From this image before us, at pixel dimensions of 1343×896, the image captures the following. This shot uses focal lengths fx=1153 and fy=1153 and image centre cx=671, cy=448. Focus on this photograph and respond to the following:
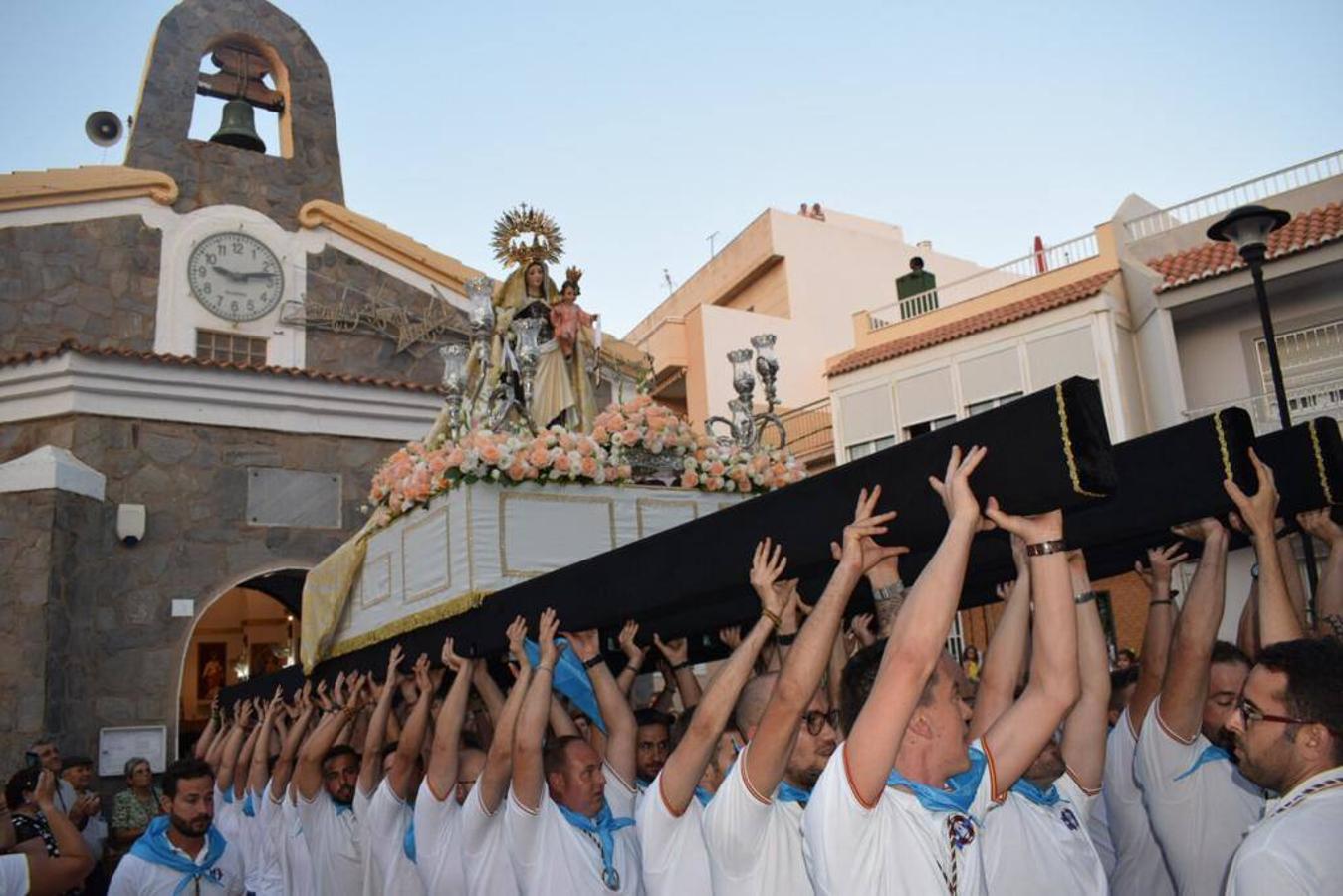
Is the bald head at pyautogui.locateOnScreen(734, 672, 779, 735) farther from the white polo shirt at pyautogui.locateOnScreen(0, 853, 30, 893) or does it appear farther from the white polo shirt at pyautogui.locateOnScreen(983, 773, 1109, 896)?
the white polo shirt at pyautogui.locateOnScreen(0, 853, 30, 893)

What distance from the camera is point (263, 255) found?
13625 mm

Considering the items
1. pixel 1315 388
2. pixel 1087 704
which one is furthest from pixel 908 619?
pixel 1315 388

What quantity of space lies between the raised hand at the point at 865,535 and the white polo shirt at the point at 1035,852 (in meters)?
0.77

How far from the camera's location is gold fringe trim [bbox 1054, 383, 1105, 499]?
107 inches

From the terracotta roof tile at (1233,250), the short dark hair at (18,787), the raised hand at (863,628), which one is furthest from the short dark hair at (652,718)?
the terracotta roof tile at (1233,250)

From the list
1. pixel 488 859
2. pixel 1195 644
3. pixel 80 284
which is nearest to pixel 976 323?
pixel 80 284

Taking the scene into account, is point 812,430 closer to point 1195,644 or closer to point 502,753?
point 502,753

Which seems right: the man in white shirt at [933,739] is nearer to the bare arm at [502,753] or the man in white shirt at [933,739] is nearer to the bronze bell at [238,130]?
the bare arm at [502,753]

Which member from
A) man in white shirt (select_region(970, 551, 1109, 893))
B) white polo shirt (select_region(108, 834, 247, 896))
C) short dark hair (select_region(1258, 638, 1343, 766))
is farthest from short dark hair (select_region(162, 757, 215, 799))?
short dark hair (select_region(1258, 638, 1343, 766))

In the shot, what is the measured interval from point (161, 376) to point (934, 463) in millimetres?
10545

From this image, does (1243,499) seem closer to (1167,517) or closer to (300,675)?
(1167,517)

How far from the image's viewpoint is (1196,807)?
3697 mm

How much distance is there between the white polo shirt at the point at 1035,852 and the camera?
312cm

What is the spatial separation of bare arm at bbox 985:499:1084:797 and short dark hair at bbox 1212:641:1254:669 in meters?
1.29
